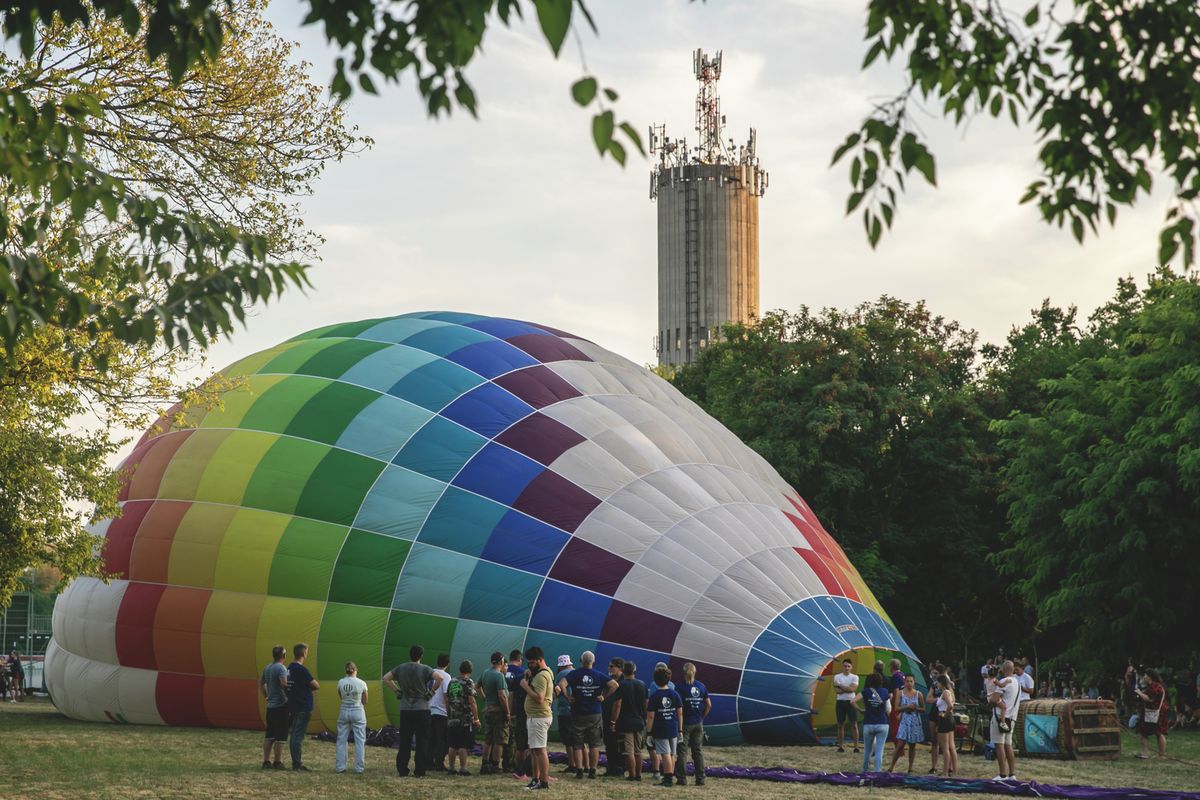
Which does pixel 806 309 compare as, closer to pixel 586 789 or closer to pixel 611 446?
pixel 611 446

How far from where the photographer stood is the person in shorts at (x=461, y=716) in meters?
15.8

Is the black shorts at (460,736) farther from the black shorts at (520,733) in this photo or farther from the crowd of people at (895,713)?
the crowd of people at (895,713)

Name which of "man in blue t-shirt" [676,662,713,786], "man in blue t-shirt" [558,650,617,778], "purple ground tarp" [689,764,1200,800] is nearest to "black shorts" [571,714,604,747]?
"man in blue t-shirt" [558,650,617,778]

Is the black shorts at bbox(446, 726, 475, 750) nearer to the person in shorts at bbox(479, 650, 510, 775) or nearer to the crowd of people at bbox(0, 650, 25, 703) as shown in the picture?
the person in shorts at bbox(479, 650, 510, 775)

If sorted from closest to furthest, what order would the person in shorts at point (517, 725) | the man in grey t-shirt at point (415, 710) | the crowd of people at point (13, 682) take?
1. the man in grey t-shirt at point (415, 710)
2. the person in shorts at point (517, 725)
3. the crowd of people at point (13, 682)

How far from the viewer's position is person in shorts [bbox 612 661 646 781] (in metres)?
15.4

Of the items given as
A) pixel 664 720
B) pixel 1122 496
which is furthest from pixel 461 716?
pixel 1122 496

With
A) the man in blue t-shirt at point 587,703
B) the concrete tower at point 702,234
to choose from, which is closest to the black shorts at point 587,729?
the man in blue t-shirt at point 587,703

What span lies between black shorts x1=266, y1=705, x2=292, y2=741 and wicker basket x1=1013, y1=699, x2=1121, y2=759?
10.7 m

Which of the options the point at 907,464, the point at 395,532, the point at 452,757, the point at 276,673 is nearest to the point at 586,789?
the point at 452,757

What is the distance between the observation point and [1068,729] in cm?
1967

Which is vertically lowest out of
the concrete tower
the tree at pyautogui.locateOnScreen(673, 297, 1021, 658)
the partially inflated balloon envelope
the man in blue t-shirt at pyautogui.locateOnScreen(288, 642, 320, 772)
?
the man in blue t-shirt at pyautogui.locateOnScreen(288, 642, 320, 772)

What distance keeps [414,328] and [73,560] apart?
20.6 ft

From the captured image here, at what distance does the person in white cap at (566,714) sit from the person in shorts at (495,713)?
62 centimetres
